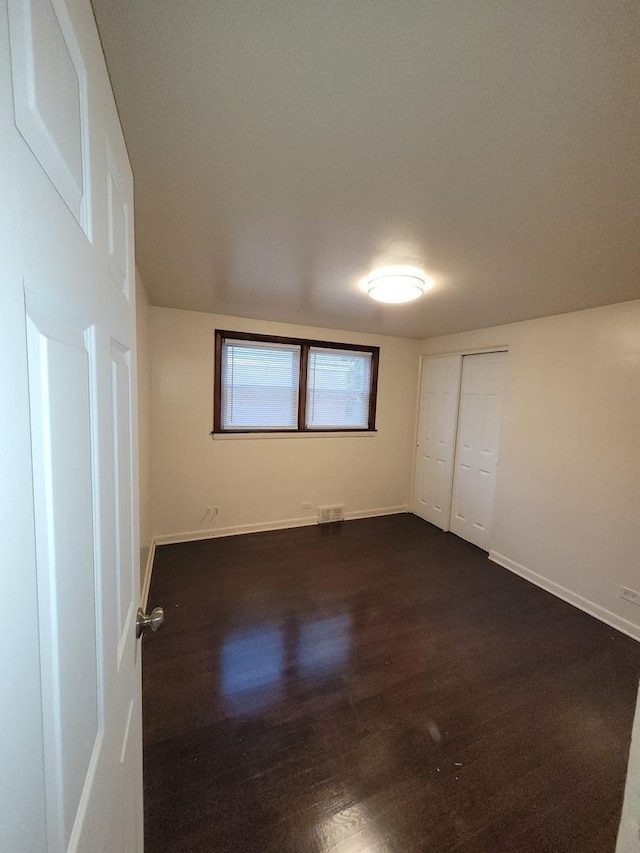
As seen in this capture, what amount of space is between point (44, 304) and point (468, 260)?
2.01m

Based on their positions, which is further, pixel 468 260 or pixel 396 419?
pixel 396 419

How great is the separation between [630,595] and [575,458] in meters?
0.99

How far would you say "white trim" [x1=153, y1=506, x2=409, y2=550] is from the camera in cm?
341

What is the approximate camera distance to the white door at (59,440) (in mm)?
286

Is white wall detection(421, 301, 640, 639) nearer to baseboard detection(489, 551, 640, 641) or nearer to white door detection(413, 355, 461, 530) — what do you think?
baseboard detection(489, 551, 640, 641)

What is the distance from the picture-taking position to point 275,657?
2.00 m

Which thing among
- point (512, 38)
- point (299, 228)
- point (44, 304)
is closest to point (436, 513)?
point (299, 228)

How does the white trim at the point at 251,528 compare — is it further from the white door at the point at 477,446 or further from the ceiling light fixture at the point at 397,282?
the ceiling light fixture at the point at 397,282

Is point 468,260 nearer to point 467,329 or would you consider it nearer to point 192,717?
point 467,329

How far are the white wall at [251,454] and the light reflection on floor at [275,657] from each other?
1.60m

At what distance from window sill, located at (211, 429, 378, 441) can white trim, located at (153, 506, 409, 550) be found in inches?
38.1

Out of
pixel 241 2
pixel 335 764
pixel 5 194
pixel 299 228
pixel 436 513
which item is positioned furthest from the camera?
pixel 436 513

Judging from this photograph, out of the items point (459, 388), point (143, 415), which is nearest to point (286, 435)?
point (143, 415)

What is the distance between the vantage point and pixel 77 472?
18.3 inches
